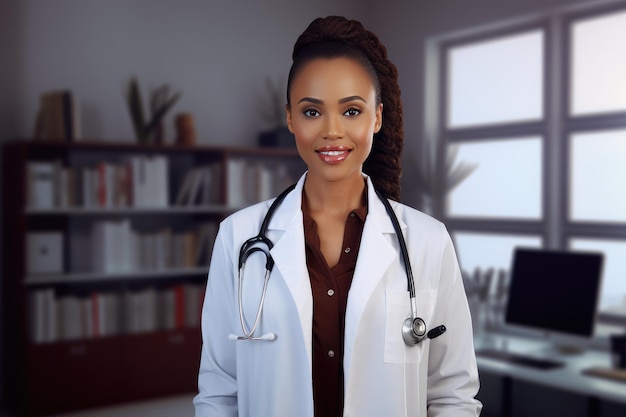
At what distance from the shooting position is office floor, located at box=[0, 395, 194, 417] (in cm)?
423

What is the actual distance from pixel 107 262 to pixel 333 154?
3568 millimetres

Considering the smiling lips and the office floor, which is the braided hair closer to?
the smiling lips

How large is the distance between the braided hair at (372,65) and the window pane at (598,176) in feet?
10.7

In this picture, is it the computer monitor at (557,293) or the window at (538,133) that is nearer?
the computer monitor at (557,293)

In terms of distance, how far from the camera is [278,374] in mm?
1228

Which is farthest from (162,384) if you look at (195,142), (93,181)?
(195,142)

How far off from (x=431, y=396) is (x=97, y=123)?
4.01 meters

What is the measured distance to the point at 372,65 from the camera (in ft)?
4.14

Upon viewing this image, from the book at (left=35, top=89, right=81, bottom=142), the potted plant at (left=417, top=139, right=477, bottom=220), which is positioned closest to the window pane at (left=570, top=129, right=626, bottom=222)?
the potted plant at (left=417, top=139, right=477, bottom=220)

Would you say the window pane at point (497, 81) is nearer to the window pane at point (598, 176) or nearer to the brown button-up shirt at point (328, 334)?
the window pane at point (598, 176)

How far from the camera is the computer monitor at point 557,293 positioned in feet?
10.7

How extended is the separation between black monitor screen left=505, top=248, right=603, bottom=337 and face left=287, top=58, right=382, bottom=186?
7.99ft

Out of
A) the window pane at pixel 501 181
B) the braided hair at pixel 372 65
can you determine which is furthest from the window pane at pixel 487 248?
the braided hair at pixel 372 65

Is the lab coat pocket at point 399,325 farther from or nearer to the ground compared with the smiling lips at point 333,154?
nearer to the ground
